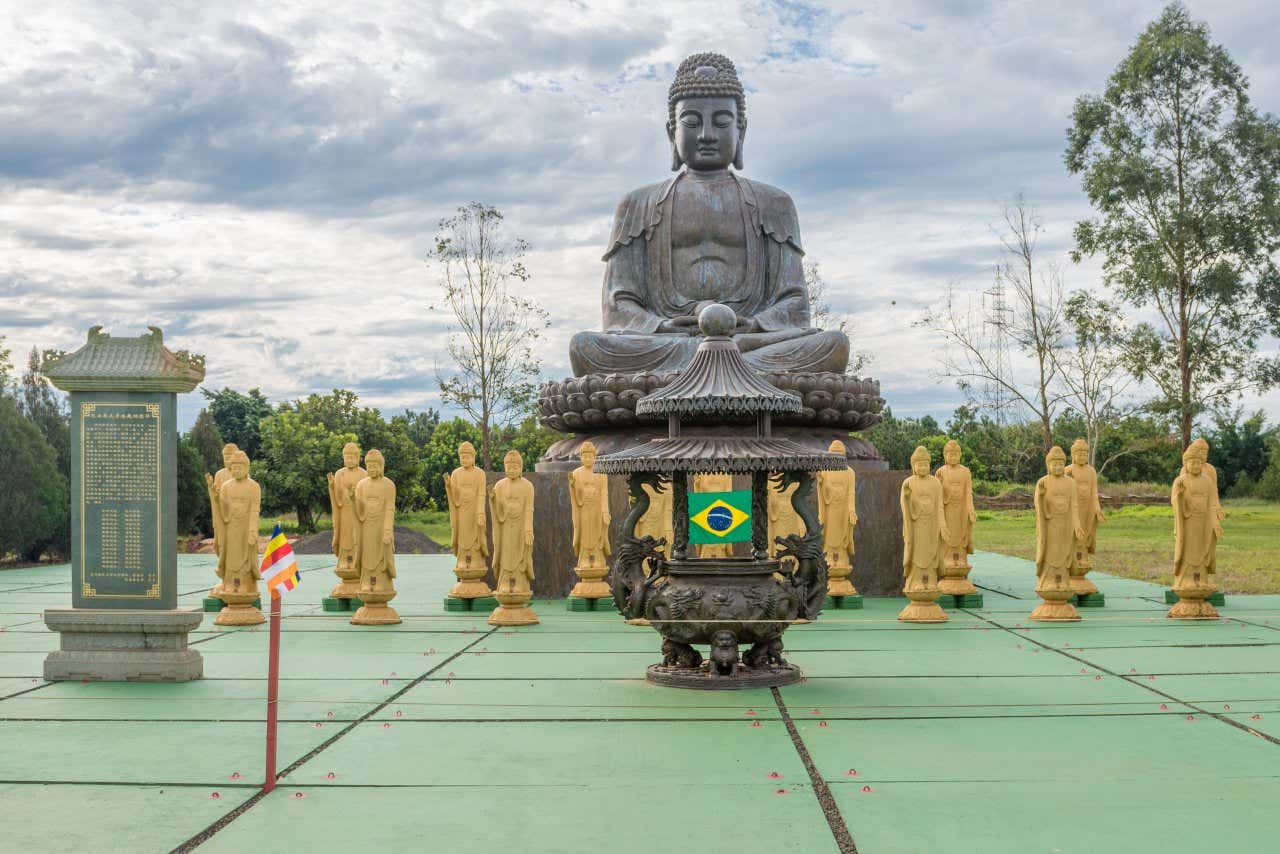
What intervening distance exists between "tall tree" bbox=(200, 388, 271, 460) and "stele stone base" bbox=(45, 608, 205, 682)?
2694cm

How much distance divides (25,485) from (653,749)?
13.3 meters

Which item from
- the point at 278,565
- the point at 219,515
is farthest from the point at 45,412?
the point at 278,565

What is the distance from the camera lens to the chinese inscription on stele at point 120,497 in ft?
23.1

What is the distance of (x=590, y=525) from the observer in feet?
33.5

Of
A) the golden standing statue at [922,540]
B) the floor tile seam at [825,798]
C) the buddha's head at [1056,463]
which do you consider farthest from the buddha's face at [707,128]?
the floor tile seam at [825,798]

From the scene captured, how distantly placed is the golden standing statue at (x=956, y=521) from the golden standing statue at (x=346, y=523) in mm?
4771

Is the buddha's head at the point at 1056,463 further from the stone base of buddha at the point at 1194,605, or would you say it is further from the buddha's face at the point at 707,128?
the buddha's face at the point at 707,128

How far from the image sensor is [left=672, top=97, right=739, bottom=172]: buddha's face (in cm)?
1344

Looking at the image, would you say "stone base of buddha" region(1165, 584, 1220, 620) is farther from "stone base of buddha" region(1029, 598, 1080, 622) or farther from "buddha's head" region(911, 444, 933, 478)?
"buddha's head" region(911, 444, 933, 478)

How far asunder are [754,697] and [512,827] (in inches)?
96.2

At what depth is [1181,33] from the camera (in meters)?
21.1

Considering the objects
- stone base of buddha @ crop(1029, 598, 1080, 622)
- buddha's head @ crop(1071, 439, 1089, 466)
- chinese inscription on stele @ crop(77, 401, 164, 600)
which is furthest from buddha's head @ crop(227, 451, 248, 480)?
buddha's head @ crop(1071, 439, 1089, 466)

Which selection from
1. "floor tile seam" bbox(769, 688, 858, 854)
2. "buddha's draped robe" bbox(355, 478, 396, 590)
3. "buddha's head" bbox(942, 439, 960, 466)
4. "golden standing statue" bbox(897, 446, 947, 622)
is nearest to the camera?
"floor tile seam" bbox(769, 688, 858, 854)

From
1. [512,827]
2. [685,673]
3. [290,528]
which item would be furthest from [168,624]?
[290,528]
